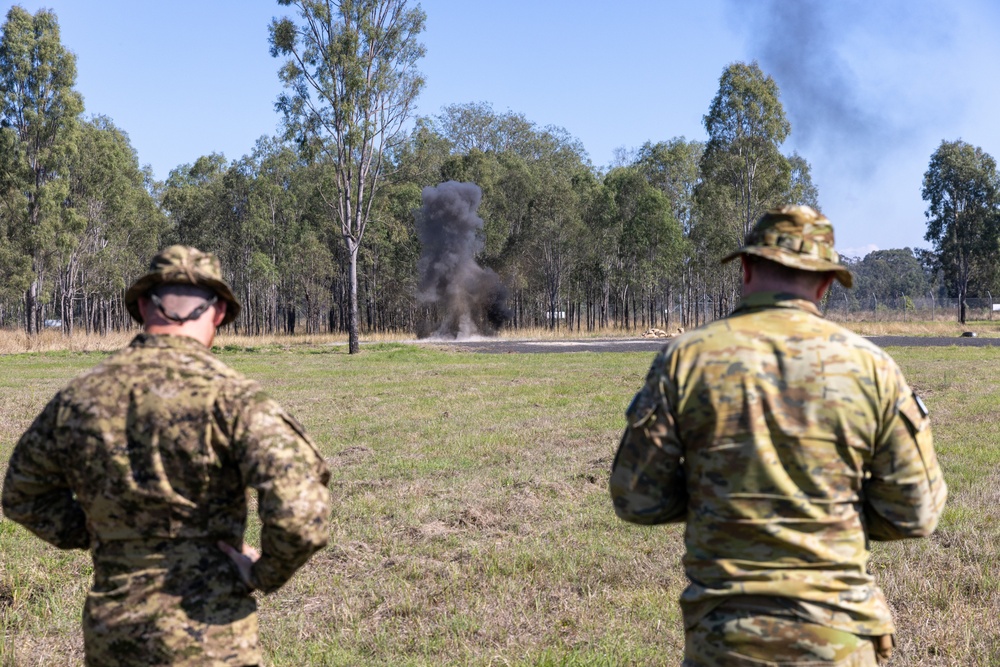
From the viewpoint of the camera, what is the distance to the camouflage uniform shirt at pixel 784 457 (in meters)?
2.47

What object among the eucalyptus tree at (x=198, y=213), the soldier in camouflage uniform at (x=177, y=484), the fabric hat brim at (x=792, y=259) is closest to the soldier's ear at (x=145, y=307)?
the soldier in camouflage uniform at (x=177, y=484)

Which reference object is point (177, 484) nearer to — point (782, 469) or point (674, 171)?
point (782, 469)

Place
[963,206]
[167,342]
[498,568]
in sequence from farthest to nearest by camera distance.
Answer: [963,206] → [498,568] → [167,342]

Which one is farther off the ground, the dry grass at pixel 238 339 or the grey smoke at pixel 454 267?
the grey smoke at pixel 454 267

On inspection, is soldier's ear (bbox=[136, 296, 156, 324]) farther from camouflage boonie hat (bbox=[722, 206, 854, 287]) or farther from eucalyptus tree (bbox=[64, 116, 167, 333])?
eucalyptus tree (bbox=[64, 116, 167, 333])

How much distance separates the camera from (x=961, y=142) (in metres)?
73.8

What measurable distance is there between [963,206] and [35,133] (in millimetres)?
70052

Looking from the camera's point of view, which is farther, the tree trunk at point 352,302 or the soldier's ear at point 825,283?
the tree trunk at point 352,302

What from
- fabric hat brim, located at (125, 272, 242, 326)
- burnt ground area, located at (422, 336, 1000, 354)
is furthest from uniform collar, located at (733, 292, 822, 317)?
burnt ground area, located at (422, 336, 1000, 354)

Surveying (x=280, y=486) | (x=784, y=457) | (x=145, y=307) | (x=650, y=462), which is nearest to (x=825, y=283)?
(x=784, y=457)

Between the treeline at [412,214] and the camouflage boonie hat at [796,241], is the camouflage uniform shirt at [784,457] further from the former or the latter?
the treeline at [412,214]

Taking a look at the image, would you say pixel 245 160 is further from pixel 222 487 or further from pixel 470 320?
pixel 222 487

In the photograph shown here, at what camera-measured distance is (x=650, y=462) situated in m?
2.60

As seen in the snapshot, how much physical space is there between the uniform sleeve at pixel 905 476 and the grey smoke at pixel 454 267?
55.6 metres
